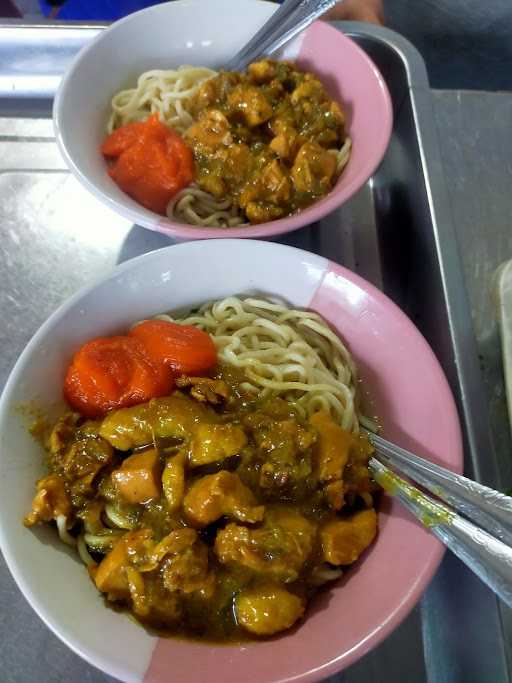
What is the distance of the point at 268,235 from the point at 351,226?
632mm

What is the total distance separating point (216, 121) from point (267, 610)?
147 cm

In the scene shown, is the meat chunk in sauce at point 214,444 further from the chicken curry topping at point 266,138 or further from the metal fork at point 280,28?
the metal fork at point 280,28

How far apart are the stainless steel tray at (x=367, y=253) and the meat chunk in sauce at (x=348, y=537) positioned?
354 millimetres

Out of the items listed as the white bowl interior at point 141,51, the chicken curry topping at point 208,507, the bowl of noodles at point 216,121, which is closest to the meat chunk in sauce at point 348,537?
the chicken curry topping at point 208,507

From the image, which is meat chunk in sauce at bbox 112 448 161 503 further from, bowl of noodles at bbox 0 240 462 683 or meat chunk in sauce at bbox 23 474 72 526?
meat chunk in sauce at bbox 23 474 72 526

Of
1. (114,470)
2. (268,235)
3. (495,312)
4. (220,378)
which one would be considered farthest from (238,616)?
(495,312)

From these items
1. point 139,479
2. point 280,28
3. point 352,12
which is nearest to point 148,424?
point 139,479

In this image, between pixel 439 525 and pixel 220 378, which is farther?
pixel 220 378

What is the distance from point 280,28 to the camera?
6.98ft

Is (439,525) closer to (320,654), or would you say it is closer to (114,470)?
(320,654)

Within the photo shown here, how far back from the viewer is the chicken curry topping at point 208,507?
1.24 metres

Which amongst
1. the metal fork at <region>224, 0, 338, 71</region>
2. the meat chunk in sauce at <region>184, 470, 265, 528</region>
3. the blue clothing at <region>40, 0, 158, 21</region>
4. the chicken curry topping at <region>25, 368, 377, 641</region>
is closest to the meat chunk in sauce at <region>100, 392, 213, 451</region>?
the chicken curry topping at <region>25, 368, 377, 641</region>

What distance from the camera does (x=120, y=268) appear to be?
1548 mm

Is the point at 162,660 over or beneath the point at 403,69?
beneath
